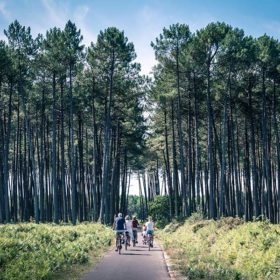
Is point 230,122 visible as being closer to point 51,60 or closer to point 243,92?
point 243,92

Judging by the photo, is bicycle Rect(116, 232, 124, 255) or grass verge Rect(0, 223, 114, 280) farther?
bicycle Rect(116, 232, 124, 255)

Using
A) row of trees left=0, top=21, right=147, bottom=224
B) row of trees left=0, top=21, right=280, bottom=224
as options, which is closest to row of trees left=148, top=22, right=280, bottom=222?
row of trees left=0, top=21, right=280, bottom=224

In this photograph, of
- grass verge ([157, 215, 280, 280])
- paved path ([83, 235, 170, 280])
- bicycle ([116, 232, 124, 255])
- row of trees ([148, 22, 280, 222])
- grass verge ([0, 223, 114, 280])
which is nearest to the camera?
grass verge ([0, 223, 114, 280])

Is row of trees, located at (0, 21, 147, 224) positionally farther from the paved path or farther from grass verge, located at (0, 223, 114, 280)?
the paved path

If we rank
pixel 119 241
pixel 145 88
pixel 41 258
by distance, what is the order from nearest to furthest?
1. pixel 41 258
2. pixel 119 241
3. pixel 145 88

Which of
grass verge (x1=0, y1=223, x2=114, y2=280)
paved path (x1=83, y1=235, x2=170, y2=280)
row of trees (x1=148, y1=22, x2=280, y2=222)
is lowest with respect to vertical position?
paved path (x1=83, y1=235, x2=170, y2=280)

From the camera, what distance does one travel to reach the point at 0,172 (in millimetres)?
45312

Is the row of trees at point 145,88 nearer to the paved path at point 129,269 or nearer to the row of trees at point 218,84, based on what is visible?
the row of trees at point 218,84

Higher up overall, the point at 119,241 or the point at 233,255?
the point at 233,255

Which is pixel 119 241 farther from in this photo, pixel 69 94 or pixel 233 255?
pixel 69 94

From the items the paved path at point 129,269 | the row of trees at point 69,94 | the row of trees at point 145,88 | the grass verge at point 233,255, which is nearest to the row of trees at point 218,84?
the row of trees at point 145,88

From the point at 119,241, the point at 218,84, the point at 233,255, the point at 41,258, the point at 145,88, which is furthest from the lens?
the point at 145,88

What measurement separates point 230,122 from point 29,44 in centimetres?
2198

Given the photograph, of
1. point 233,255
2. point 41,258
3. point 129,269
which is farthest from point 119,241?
point 41,258
